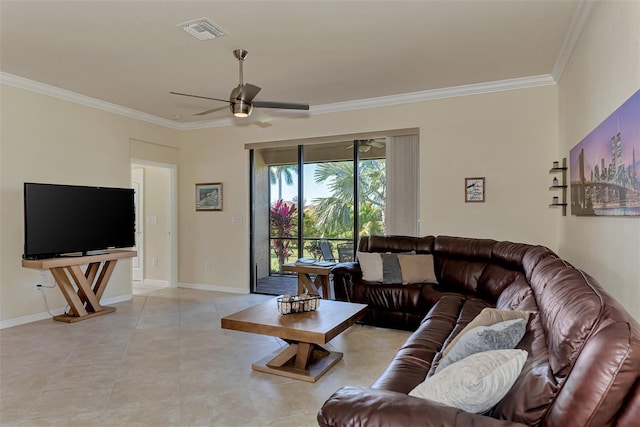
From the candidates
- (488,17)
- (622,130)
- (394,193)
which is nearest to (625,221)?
(622,130)

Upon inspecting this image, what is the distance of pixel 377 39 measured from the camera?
329 cm

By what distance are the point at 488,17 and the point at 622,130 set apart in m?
1.41

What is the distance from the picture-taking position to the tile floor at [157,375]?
7.77 feet

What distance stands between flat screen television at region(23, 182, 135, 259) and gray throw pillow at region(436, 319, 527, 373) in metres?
4.22

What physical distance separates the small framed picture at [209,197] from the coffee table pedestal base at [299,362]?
340cm

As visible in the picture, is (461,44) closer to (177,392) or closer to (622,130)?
(622,130)

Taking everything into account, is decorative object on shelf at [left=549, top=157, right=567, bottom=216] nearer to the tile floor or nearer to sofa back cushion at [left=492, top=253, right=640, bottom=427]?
the tile floor

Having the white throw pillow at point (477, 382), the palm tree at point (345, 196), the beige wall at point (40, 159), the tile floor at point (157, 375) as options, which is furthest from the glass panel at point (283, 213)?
the white throw pillow at point (477, 382)

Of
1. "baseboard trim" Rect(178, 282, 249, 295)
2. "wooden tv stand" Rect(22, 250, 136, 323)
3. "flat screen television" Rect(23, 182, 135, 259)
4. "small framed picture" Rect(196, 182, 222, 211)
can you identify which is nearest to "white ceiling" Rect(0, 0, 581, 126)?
"flat screen television" Rect(23, 182, 135, 259)

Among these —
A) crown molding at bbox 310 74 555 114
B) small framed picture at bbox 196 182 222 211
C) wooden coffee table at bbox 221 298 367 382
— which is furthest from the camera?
small framed picture at bbox 196 182 222 211

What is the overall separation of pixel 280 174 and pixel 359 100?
5.60ft

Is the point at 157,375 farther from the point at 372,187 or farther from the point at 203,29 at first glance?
the point at 372,187

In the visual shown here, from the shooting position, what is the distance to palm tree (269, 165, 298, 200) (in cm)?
596

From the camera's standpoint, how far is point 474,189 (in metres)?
4.59
